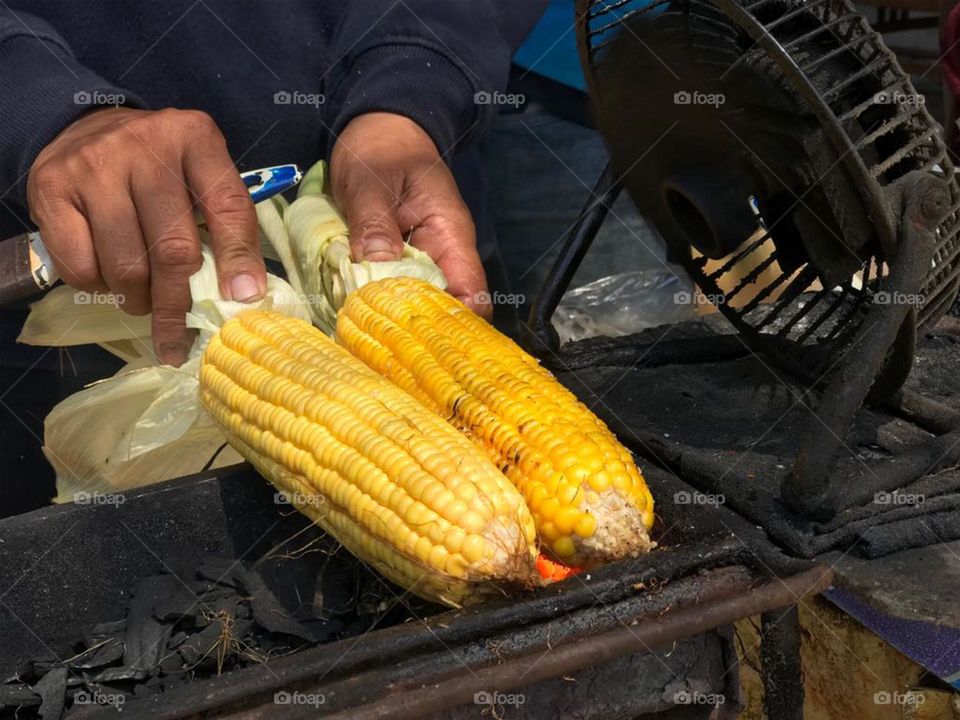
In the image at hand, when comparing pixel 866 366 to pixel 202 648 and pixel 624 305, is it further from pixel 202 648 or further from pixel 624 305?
pixel 624 305

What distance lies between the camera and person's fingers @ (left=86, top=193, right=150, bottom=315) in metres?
2.02

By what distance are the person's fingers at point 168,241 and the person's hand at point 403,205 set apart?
36 centimetres

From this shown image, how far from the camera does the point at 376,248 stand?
6.97 feet

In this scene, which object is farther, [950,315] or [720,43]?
[950,315]

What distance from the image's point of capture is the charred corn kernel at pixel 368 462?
1.37 meters

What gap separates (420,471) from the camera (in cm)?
145

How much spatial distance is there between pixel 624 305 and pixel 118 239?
6.90 ft

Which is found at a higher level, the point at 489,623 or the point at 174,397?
Answer: the point at 489,623

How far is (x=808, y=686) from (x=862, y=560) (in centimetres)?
49

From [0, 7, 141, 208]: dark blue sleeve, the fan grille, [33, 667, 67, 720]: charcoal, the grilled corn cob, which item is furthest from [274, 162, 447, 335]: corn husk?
[33, 667, 67, 720]: charcoal

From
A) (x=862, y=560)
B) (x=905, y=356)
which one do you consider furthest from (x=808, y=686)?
(x=905, y=356)

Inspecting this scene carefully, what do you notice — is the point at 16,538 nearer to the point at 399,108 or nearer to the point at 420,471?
the point at 420,471

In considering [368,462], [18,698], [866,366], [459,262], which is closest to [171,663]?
[18,698]

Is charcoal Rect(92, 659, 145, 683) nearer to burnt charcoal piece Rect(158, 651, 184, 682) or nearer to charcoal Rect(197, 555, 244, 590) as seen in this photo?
burnt charcoal piece Rect(158, 651, 184, 682)
